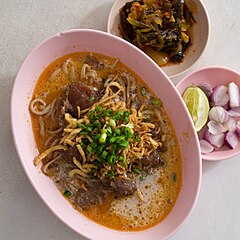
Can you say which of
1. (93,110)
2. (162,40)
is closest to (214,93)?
(162,40)

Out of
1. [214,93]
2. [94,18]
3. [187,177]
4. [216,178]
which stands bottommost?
[216,178]

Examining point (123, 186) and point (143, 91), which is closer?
point (123, 186)

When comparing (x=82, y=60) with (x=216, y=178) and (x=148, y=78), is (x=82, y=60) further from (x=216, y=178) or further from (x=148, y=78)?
(x=216, y=178)

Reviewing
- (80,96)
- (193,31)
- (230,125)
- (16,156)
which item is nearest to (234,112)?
(230,125)

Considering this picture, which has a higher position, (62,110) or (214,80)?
(62,110)

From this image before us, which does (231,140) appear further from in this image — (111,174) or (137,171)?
(111,174)
